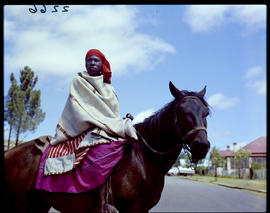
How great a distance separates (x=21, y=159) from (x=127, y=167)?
4.98ft

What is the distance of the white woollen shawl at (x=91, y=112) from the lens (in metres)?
3.90

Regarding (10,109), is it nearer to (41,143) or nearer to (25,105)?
(25,105)

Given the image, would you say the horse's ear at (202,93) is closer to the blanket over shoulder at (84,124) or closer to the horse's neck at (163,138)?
the horse's neck at (163,138)

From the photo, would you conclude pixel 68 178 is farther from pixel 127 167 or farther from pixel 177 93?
pixel 177 93

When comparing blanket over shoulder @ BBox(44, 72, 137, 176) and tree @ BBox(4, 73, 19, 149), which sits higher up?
tree @ BBox(4, 73, 19, 149)

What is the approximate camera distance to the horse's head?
3.48m

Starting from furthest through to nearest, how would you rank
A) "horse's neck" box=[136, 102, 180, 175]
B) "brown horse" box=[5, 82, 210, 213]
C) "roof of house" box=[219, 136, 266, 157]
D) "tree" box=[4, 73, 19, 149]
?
"roof of house" box=[219, 136, 266, 157], "tree" box=[4, 73, 19, 149], "horse's neck" box=[136, 102, 180, 175], "brown horse" box=[5, 82, 210, 213]

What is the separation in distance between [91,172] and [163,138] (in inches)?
36.7

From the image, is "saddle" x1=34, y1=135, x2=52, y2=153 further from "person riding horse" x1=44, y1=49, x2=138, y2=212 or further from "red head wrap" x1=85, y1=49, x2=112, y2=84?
"red head wrap" x1=85, y1=49, x2=112, y2=84

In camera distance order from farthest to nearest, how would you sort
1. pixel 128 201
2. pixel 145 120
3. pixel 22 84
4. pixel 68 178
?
pixel 22 84
pixel 145 120
pixel 68 178
pixel 128 201

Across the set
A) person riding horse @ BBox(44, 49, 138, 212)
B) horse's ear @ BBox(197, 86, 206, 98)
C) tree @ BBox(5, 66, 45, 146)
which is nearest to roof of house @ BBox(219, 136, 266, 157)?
tree @ BBox(5, 66, 45, 146)

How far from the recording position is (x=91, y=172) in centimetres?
378

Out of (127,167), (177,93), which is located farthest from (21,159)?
(177,93)

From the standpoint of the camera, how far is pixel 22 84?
3519cm
